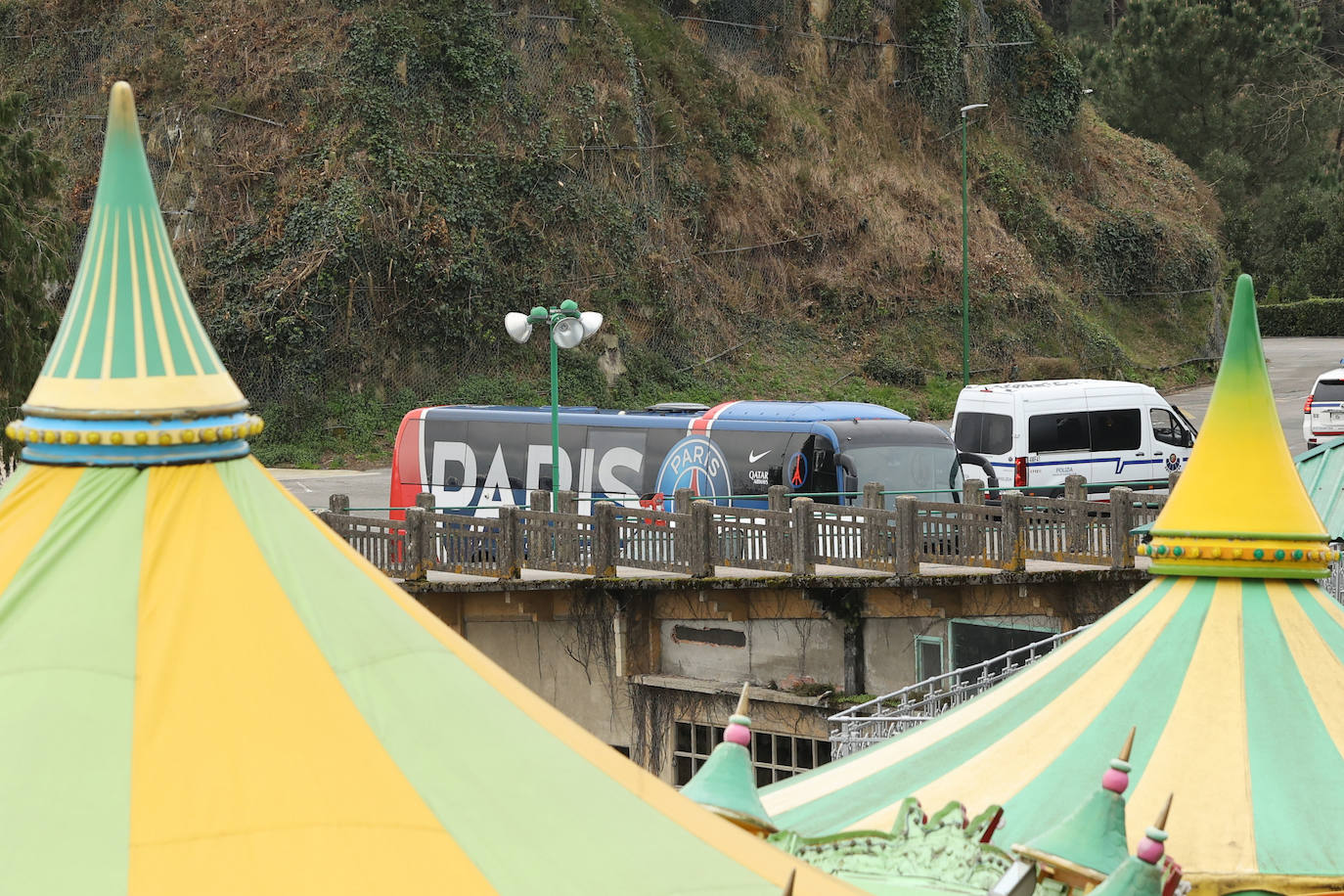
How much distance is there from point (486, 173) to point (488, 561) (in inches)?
905

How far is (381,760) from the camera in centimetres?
572

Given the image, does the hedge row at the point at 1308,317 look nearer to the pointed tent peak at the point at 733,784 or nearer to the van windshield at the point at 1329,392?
the van windshield at the point at 1329,392

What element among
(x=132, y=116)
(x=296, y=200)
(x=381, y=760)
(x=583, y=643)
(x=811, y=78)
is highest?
(x=811, y=78)

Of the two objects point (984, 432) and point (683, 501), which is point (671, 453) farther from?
point (984, 432)

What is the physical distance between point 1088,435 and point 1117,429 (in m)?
0.58

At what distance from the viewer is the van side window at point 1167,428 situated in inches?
1216

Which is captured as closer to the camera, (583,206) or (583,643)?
(583,643)

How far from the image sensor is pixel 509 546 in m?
22.7

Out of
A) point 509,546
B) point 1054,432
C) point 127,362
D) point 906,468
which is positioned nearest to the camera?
point 127,362

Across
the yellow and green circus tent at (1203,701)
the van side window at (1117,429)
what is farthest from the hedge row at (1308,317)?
the yellow and green circus tent at (1203,701)

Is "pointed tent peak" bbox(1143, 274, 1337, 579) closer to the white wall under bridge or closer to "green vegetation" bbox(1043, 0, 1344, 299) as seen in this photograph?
the white wall under bridge

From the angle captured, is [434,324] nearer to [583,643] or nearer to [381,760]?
[583,643]

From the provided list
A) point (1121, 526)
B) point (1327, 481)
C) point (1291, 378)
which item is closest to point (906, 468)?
A: point (1121, 526)

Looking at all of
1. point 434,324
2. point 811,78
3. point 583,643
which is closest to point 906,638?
point 583,643
